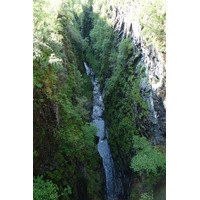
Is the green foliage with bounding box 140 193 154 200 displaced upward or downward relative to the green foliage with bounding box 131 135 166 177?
downward

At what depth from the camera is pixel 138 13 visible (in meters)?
10.6

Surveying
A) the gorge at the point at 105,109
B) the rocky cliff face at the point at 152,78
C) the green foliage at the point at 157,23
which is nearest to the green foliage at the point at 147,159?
the gorge at the point at 105,109

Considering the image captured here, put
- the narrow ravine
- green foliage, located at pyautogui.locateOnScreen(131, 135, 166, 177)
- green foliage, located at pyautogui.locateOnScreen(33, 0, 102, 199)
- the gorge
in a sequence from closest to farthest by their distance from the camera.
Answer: green foliage, located at pyautogui.locateOnScreen(33, 0, 102, 199) → the gorge → green foliage, located at pyautogui.locateOnScreen(131, 135, 166, 177) → the narrow ravine

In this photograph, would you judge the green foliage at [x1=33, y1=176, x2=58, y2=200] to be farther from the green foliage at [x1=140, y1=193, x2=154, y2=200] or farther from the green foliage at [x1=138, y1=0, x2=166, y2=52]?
the green foliage at [x1=138, y1=0, x2=166, y2=52]

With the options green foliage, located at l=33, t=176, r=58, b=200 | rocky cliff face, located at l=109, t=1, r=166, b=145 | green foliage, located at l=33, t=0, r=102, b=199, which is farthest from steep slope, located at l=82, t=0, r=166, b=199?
green foliage, located at l=33, t=176, r=58, b=200

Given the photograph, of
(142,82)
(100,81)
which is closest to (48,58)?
(142,82)

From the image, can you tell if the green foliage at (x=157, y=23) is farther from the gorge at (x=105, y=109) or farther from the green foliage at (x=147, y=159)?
the green foliage at (x=147, y=159)

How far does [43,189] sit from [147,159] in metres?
4.88

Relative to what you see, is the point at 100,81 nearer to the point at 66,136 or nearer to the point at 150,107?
the point at 150,107

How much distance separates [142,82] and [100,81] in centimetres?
686

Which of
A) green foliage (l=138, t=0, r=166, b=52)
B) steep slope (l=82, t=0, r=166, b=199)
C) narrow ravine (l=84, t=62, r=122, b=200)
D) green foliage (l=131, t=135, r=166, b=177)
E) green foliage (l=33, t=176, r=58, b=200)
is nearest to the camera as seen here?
green foliage (l=33, t=176, r=58, b=200)

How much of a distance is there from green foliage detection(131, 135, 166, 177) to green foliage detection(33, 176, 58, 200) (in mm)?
4153

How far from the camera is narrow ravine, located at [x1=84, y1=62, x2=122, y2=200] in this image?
33.5 ft
